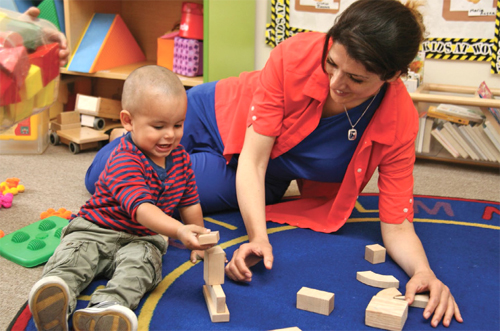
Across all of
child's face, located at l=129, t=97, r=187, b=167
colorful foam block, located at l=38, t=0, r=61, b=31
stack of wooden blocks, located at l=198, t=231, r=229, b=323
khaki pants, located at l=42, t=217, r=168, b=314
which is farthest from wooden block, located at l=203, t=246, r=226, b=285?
colorful foam block, located at l=38, t=0, r=61, b=31

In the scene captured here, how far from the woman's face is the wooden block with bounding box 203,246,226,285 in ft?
1.42

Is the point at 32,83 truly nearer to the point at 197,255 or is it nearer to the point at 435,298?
the point at 197,255

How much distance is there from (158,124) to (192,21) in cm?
134

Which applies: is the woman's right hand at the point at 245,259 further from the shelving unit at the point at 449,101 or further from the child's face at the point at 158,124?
the shelving unit at the point at 449,101

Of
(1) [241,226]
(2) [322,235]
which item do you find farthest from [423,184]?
(1) [241,226]

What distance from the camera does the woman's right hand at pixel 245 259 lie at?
1105 mm

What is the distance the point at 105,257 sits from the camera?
1124 millimetres

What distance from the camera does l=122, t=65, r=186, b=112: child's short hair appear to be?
1047 millimetres

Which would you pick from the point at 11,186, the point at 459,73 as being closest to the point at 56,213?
the point at 11,186

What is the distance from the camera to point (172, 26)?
8.67ft

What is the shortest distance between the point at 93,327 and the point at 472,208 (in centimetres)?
130

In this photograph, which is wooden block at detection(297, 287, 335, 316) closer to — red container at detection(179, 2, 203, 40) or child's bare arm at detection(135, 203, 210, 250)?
child's bare arm at detection(135, 203, 210, 250)

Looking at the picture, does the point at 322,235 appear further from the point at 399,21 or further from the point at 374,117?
the point at 399,21

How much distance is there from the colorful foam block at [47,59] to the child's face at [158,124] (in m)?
0.36
